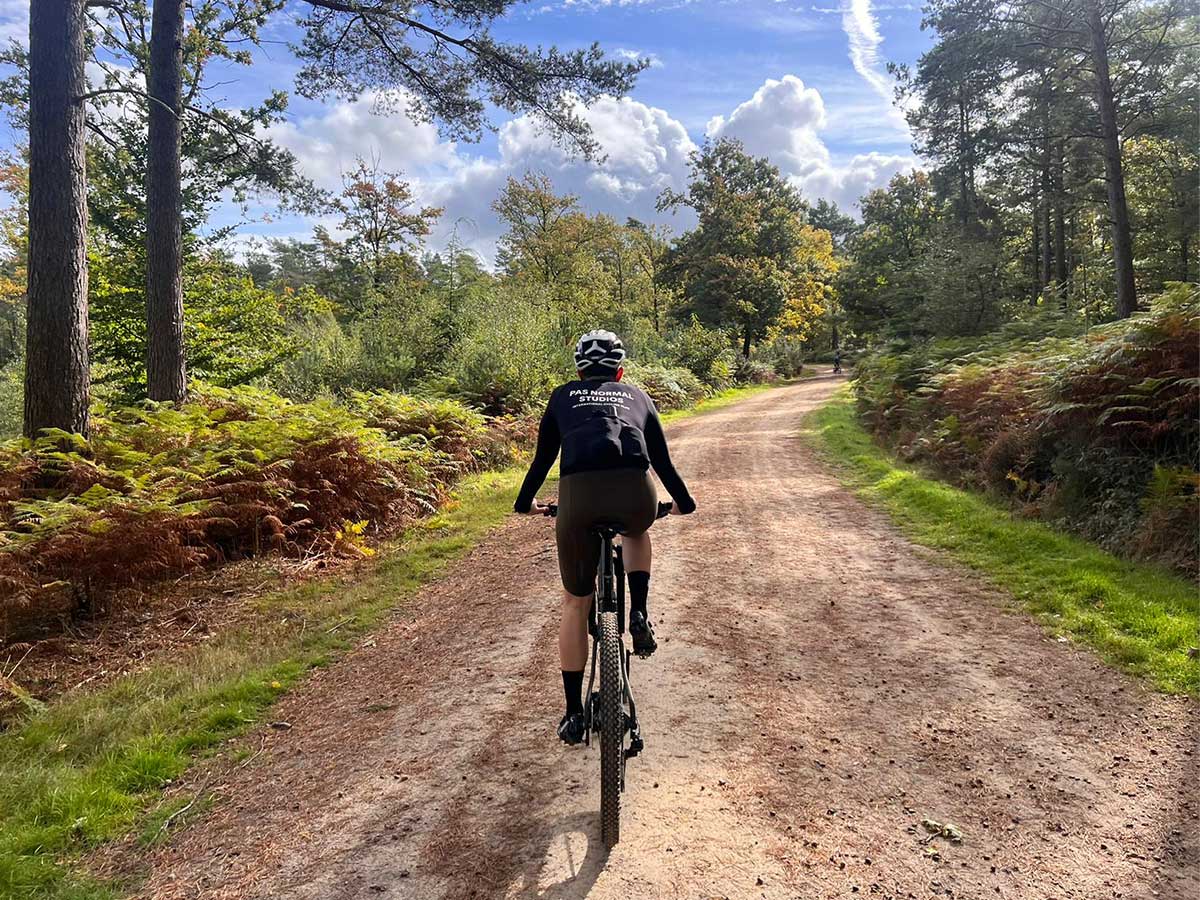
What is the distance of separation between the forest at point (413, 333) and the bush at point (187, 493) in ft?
0.11

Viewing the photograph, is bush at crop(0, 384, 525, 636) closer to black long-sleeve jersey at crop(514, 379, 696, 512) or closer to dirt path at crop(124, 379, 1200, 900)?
dirt path at crop(124, 379, 1200, 900)

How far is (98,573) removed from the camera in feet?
18.5

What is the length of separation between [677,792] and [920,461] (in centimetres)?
1048

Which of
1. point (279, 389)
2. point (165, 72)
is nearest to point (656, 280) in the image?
point (279, 389)

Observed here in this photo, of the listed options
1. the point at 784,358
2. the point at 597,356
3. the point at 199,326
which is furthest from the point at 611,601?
the point at 784,358

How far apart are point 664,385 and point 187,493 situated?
18.5m

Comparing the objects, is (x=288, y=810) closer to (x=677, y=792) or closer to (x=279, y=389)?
(x=677, y=792)

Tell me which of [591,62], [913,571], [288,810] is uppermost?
[591,62]

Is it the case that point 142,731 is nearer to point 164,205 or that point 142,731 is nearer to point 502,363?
point 164,205

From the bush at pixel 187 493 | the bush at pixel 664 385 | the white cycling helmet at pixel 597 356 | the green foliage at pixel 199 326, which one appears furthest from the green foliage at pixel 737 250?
the white cycling helmet at pixel 597 356

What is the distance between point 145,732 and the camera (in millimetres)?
4008

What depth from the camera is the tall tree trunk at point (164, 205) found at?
28.2ft

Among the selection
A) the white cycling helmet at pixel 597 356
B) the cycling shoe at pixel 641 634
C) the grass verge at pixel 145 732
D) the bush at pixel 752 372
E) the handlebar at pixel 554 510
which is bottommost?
the grass verge at pixel 145 732

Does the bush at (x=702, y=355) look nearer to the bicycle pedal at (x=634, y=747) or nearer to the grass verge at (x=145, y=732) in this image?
the grass verge at (x=145, y=732)
